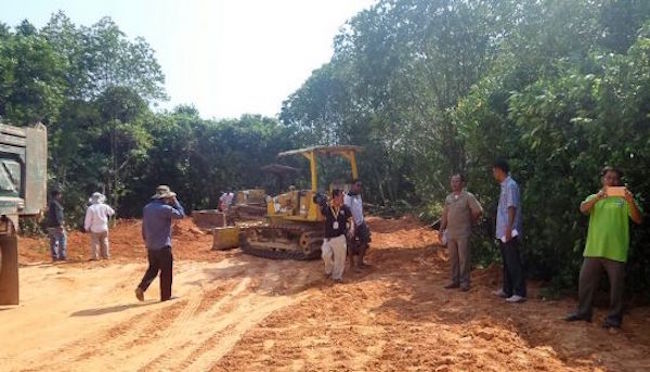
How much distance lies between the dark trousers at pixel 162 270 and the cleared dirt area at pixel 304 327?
0.83 ft

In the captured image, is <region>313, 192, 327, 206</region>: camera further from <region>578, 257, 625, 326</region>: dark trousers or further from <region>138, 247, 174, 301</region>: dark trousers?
<region>578, 257, 625, 326</region>: dark trousers

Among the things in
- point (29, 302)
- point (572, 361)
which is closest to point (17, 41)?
point (29, 302)

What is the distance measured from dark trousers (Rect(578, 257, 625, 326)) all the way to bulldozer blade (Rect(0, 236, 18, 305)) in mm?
6933

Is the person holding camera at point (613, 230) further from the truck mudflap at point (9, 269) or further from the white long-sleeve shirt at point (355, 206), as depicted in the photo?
the truck mudflap at point (9, 269)

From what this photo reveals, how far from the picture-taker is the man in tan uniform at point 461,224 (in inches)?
331

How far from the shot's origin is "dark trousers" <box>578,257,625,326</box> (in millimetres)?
6016

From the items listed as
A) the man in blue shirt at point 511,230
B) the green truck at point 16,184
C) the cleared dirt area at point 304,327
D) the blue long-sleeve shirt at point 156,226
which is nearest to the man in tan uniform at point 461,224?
the cleared dirt area at point 304,327

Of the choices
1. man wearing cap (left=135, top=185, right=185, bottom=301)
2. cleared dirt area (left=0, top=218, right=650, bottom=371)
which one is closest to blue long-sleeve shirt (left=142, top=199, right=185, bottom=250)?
man wearing cap (left=135, top=185, right=185, bottom=301)

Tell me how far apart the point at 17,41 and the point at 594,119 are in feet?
59.3

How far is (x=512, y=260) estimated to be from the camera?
7508 millimetres

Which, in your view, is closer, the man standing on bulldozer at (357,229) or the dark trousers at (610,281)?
the dark trousers at (610,281)

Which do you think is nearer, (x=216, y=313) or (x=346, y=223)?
(x=216, y=313)

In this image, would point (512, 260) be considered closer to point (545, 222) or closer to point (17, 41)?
point (545, 222)

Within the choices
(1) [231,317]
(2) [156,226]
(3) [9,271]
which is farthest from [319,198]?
(3) [9,271]
